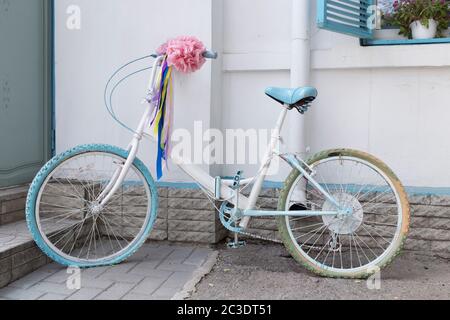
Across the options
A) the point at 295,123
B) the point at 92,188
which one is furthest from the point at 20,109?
the point at 295,123

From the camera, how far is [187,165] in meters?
3.45

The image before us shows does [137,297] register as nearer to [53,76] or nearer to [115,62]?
[115,62]

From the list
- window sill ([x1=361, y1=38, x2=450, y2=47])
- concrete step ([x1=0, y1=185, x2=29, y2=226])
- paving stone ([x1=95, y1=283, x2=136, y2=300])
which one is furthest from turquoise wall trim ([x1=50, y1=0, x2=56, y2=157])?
window sill ([x1=361, y1=38, x2=450, y2=47])

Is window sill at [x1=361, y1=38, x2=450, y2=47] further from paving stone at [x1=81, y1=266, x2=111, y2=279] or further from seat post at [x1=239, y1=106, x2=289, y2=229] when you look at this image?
paving stone at [x1=81, y1=266, x2=111, y2=279]

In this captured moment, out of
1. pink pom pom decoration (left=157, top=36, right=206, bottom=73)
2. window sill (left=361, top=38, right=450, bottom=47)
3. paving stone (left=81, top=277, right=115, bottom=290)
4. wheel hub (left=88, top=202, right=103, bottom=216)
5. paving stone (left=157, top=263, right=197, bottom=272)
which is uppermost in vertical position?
window sill (left=361, top=38, right=450, bottom=47)

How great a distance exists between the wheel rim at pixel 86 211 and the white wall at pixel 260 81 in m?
0.26

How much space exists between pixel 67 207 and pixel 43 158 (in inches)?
23.1

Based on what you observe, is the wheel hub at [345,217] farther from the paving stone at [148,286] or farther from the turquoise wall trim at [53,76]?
the turquoise wall trim at [53,76]

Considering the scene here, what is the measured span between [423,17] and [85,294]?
298cm

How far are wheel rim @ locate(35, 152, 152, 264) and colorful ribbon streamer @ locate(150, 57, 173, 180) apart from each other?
384 millimetres

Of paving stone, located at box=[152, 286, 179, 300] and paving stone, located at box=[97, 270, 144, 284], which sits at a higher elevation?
paving stone, located at box=[97, 270, 144, 284]

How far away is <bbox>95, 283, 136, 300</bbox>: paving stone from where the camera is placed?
291 centimetres

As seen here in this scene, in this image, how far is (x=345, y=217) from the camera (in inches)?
124
